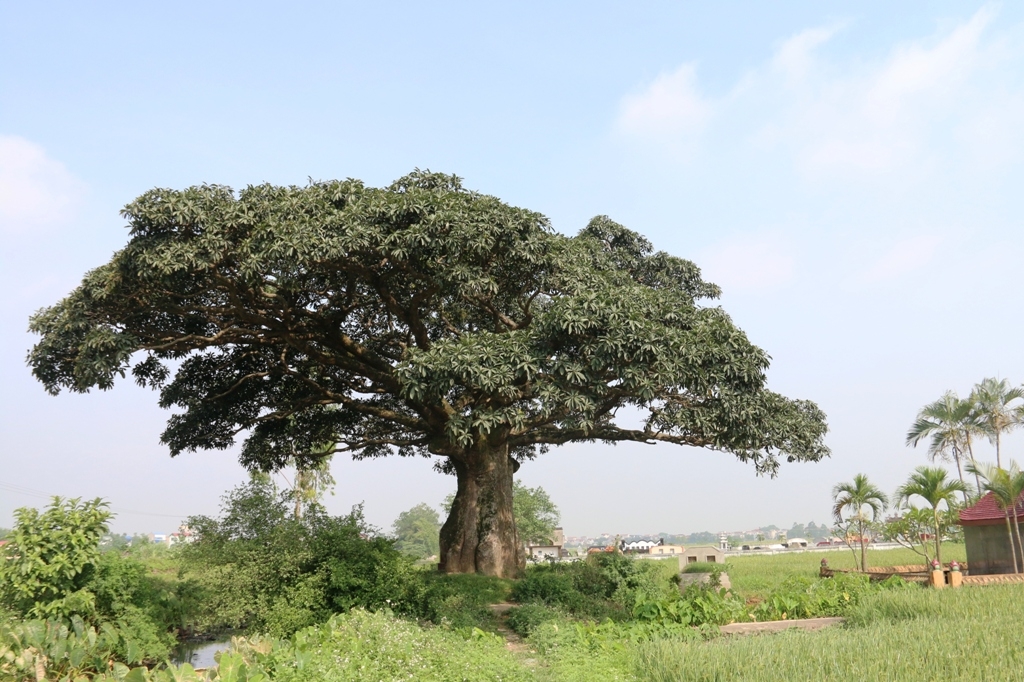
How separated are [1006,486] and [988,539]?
3485mm

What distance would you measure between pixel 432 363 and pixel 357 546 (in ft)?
13.6

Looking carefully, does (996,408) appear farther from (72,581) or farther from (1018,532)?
(72,581)

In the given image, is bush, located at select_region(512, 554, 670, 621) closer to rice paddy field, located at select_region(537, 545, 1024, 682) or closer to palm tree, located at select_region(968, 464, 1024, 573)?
rice paddy field, located at select_region(537, 545, 1024, 682)

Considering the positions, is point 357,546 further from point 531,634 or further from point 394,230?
point 394,230

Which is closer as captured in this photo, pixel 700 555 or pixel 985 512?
pixel 985 512

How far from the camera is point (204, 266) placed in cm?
1449

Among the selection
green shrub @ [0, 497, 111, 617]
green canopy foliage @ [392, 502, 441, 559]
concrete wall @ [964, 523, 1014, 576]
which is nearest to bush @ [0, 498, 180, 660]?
green shrub @ [0, 497, 111, 617]

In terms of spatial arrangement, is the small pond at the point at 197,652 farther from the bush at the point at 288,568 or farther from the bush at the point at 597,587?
the bush at the point at 597,587

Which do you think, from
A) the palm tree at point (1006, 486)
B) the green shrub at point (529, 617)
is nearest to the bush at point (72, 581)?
the green shrub at point (529, 617)

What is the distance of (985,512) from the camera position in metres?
27.6

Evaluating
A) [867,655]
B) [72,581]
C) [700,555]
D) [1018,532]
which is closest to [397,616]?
[72,581]

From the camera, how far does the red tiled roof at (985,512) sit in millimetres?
26455

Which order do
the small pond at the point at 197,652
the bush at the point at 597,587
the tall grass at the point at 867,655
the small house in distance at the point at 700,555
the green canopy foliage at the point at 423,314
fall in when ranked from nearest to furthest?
the tall grass at the point at 867,655
the green canopy foliage at the point at 423,314
the small pond at the point at 197,652
the bush at the point at 597,587
the small house in distance at the point at 700,555

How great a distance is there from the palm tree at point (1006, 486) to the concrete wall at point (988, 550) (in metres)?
0.67
